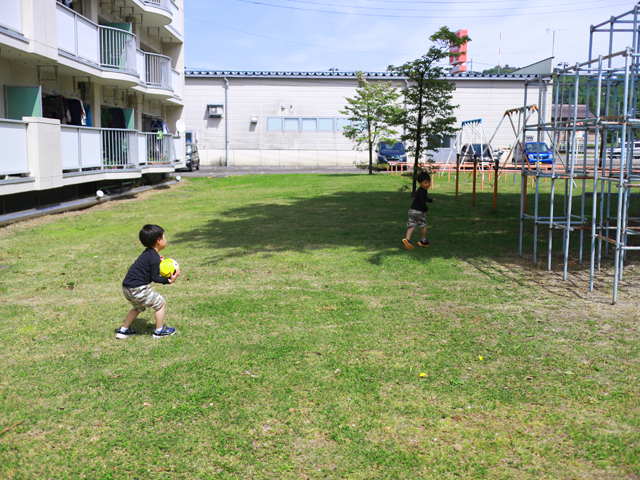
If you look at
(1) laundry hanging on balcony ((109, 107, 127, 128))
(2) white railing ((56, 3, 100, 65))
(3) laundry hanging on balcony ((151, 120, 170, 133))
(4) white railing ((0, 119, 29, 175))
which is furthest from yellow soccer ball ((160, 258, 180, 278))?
(3) laundry hanging on balcony ((151, 120, 170, 133))

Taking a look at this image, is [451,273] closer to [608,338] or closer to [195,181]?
[608,338]

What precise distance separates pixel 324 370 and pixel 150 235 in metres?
2.07

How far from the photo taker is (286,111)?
4341 centimetres

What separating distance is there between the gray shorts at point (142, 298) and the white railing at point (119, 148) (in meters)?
13.5

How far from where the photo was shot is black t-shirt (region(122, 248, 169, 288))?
17.8 feet

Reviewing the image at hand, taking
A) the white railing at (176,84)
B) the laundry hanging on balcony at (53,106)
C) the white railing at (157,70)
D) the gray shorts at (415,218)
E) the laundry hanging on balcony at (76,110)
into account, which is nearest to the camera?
the gray shorts at (415,218)

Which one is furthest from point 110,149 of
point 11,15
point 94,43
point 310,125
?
point 310,125

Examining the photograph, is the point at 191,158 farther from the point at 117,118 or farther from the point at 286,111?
the point at 117,118

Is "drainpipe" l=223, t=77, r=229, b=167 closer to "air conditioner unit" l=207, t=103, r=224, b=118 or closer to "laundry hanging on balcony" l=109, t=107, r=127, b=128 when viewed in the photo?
"air conditioner unit" l=207, t=103, r=224, b=118

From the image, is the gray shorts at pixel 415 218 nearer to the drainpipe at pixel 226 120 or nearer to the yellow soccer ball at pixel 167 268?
the yellow soccer ball at pixel 167 268

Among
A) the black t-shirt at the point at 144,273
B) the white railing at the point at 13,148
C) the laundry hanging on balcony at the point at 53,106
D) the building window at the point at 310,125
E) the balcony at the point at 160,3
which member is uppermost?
the balcony at the point at 160,3

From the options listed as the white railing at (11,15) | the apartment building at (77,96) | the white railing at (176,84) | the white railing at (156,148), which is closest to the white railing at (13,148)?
the apartment building at (77,96)

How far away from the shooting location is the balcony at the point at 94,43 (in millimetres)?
15945

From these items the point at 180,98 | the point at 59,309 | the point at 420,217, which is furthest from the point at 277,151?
the point at 59,309
